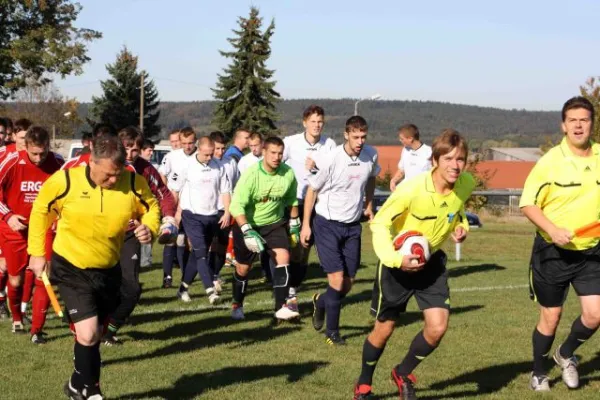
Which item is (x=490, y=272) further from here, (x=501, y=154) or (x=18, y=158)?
(x=501, y=154)

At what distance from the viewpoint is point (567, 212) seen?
708cm

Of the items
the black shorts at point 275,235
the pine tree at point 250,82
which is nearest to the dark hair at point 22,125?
the black shorts at point 275,235

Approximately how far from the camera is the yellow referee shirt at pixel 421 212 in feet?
21.2

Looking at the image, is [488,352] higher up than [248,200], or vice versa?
[248,200]

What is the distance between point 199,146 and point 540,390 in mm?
6325

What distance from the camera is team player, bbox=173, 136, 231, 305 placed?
481 inches

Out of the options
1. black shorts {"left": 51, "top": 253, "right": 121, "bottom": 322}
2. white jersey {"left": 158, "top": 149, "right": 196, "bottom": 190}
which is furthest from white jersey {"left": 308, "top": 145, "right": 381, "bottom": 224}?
white jersey {"left": 158, "top": 149, "right": 196, "bottom": 190}

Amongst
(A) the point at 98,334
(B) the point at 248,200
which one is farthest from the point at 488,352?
(A) the point at 98,334

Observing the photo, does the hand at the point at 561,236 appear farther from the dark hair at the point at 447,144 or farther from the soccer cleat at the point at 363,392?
the soccer cleat at the point at 363,392

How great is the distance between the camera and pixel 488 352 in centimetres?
902

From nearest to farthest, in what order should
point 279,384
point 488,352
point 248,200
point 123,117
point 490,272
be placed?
point 279,384, point 488,352, point 248,200, point 490,272, point 123,117

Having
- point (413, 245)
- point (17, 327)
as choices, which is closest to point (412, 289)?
point (413, 245)

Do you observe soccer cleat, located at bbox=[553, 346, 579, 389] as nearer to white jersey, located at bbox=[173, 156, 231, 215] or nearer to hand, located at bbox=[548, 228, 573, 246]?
hand, located at bbox=[548, 228, 573, 246]

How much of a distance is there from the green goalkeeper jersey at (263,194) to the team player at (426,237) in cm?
369
